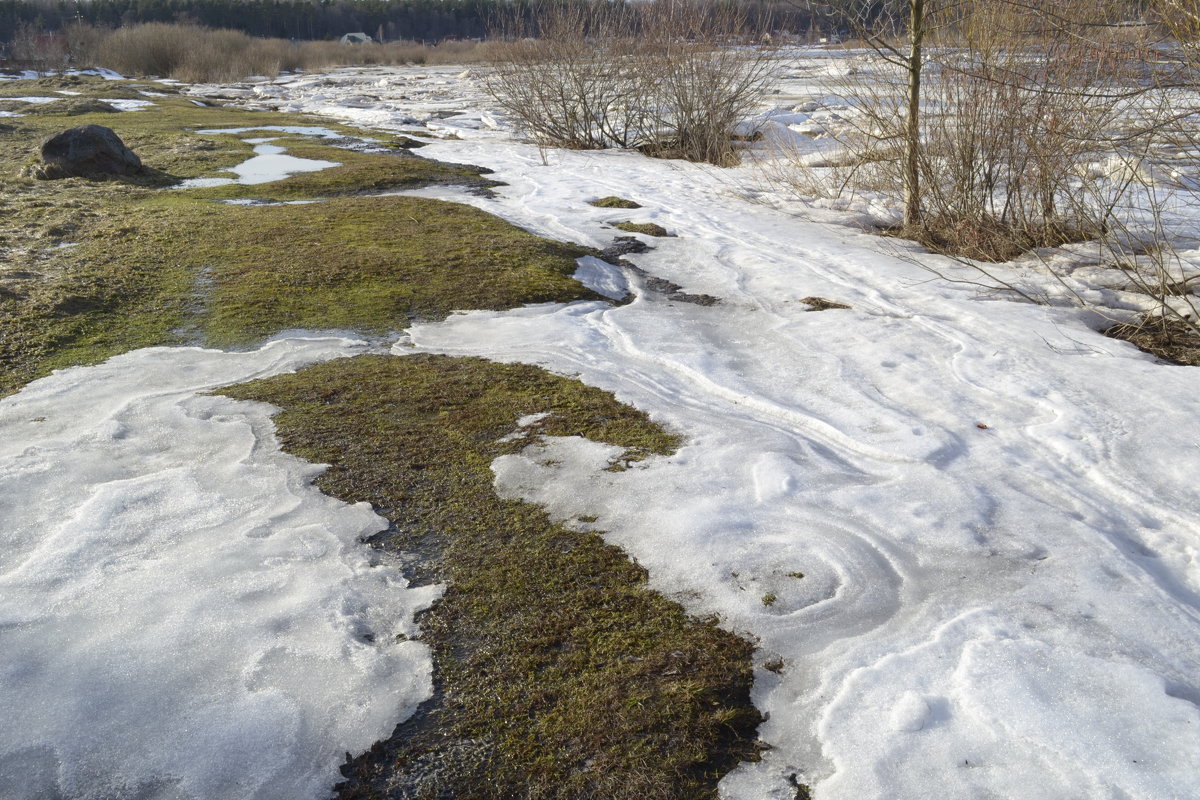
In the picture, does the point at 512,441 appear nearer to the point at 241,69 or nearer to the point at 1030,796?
the point at 1030,796

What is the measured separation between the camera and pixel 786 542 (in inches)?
120

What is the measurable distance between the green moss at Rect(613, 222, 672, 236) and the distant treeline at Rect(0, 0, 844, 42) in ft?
142

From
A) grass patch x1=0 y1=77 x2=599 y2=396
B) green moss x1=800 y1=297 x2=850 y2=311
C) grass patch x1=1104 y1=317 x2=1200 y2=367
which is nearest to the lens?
grass patch x1=1104 y1=317 x2=1200 y2=367

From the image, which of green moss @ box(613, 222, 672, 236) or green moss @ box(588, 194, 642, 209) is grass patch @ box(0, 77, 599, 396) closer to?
green moss @ box(613, 222, 672, 236)

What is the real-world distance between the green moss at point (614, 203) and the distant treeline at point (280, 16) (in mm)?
42005

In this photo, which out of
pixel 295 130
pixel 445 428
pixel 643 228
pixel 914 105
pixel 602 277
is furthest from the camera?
pixel 295 130

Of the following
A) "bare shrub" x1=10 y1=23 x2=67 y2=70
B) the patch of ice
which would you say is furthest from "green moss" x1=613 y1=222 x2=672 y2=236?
"bare shrub" x1=10 y1=23 x2=67 y2=70

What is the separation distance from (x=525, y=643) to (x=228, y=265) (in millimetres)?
5022

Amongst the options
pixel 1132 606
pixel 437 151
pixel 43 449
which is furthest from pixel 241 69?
pixel 1132 606

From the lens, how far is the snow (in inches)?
84.0

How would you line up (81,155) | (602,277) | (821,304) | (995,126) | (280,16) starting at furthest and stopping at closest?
(280,16), (81,155), (995,126), (602,277), (821,304)

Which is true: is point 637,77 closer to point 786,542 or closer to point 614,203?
point 614,203

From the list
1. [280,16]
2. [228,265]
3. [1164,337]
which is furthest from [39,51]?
[1164,337]

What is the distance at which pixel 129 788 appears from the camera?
198 centimetres
